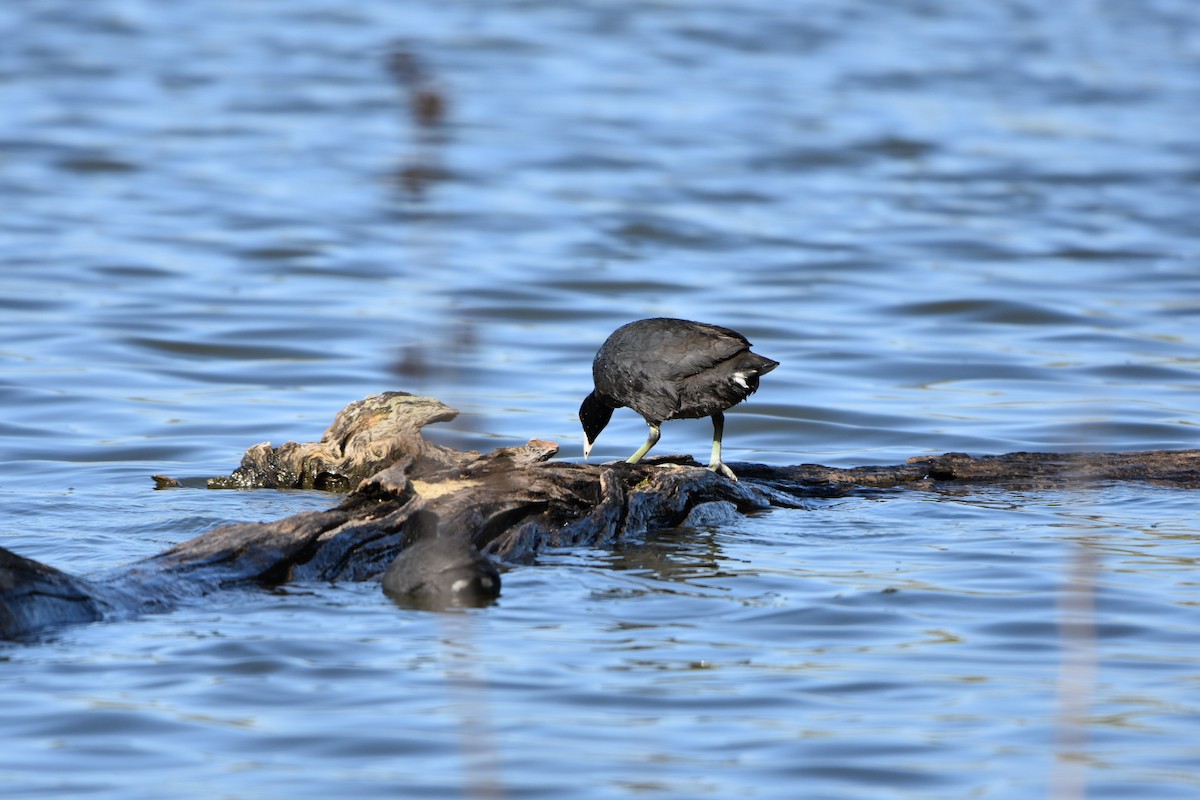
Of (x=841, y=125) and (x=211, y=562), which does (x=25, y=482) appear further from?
(x=841, y=125)

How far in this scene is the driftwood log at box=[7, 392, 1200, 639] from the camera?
5.44 meters

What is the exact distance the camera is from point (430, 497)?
19.8ft

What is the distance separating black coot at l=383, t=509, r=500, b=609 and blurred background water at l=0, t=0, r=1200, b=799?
12 centimetres

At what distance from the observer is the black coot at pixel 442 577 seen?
18.0 feet

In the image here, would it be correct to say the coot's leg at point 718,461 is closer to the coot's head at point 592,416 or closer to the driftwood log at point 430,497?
the driftwood log at point 430,497

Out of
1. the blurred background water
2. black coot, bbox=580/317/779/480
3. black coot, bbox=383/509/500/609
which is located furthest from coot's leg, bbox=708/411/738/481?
black coot, bbox=383/509/500/609

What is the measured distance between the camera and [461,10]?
3166cm

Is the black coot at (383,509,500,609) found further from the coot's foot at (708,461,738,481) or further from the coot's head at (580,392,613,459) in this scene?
the coot's head at (580,392,613,459)

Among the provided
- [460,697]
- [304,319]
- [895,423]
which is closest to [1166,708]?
[460,697]

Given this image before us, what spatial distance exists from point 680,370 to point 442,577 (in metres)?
2.05

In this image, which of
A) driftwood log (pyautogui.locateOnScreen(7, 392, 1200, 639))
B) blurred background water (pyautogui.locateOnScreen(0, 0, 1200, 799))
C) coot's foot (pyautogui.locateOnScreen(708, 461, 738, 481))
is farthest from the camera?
coot's foot (pyautogui.locateOnScreen(708, 461, 738, 481))

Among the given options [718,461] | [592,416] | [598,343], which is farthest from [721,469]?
[598,343]

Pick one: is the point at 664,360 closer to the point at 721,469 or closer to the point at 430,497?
the point at 721,469

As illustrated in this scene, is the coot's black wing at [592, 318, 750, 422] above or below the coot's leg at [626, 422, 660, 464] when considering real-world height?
above
